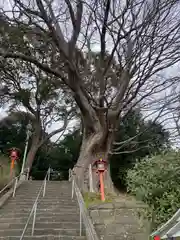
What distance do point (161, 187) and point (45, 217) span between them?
3586 mm

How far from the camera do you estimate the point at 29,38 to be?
12.1 metres

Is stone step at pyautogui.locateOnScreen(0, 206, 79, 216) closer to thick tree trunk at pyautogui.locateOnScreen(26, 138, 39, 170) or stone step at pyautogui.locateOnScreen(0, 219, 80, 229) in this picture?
stone step at pyautogui.locateOnScreen(0, 219, 80, 229)

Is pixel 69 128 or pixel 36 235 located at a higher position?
pixel 69 128

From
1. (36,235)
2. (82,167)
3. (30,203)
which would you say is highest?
(82,167)

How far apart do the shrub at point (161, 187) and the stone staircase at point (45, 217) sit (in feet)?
5.76

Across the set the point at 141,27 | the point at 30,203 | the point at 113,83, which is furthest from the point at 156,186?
the point at 113,83

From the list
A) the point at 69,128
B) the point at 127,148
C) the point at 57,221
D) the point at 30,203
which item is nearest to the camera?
the point at 57,221

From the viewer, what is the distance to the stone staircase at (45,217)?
574 centimetres

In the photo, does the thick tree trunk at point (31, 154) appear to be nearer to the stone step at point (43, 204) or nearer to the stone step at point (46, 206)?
the stone step at point (43, 204)

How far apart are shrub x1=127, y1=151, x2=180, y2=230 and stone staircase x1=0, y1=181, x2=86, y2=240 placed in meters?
1.76

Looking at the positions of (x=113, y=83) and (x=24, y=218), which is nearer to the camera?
(x=24, y=218)

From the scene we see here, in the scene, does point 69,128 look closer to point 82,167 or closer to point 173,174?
point 82,167

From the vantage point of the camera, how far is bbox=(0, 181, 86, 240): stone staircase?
574 cm

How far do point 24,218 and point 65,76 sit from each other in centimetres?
711
